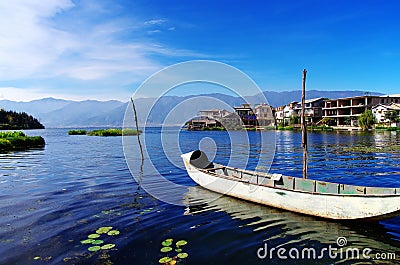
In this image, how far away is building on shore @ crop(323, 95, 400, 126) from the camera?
83938 millimetres

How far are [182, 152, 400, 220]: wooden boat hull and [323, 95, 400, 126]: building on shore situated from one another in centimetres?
8202

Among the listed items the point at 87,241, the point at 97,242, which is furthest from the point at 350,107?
the point at 87,241

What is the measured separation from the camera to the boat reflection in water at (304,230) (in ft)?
28.9

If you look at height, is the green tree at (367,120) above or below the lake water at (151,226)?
above

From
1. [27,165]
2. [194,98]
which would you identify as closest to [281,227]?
[194,98]

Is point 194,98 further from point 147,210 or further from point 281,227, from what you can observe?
point 281,227

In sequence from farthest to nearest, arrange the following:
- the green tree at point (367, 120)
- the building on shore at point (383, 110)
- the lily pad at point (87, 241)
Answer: the building on shore at point (383, 110) < the green tree at point (367, 120) < the lily pad at point (87, 241)

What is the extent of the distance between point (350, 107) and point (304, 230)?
88.4 metres

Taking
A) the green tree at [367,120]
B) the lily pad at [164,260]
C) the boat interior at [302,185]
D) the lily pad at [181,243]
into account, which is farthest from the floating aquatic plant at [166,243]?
the green tree at [367,120]

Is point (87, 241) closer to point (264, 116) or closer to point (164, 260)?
point (164, 260)

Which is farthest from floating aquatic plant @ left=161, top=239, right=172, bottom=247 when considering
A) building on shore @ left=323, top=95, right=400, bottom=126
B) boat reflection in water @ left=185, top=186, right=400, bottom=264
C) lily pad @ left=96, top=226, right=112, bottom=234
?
building on shore @ left=323, top=95, right=400, bottom=126

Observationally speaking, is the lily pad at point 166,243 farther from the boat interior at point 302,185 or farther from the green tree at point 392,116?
the green tree at point 392,116

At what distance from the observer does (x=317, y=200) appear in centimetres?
1027

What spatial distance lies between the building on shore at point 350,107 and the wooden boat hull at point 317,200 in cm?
8202
